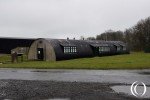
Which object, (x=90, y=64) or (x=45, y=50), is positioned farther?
(x=45, y=50)

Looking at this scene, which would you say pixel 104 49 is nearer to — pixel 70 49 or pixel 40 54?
pixel 70 49

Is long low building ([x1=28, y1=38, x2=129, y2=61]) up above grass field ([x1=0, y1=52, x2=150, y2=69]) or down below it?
above

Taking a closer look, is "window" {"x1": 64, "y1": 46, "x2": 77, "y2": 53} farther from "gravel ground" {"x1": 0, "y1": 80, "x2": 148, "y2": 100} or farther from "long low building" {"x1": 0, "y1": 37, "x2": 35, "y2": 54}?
"gravel ground" {"x1": 0, "y1": 80, "x2": 148, "y2": 100}

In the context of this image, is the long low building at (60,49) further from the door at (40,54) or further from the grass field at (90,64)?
the grass field at (90,64)

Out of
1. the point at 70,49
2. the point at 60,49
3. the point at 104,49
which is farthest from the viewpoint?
the point at 104,49

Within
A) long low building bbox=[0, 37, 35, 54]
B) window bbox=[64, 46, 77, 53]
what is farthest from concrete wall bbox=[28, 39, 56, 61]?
long low building bbox=[0, 37, 35, 54]

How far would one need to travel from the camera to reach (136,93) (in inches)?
582

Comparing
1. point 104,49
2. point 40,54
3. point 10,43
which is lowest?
point 40,54

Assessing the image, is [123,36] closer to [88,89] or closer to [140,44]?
[140,44]

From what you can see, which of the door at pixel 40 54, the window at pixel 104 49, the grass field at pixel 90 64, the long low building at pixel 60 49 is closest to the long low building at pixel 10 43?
the long low building at pixel 60 49

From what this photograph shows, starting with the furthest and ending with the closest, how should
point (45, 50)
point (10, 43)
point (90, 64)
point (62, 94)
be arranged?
point (10, 43) → point (45, 50) → point (90, 64) → point (62, 94)

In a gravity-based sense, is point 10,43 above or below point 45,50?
above

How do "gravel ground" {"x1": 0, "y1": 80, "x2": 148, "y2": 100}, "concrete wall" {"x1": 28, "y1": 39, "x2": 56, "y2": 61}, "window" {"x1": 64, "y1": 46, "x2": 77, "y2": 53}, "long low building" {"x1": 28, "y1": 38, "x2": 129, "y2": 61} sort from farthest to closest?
"window" {"x1": 64, "y1": 46, "x2": 77, "y2": 53}
"long low building" {"x1": 28, "y1": 38, "x2": 129, "y2": 61}
"concrete wall" {"x1": 28, "y1": 39, "x2": 56, "y2": 61}
"gravel ground" {"x1": 0, "y1": 80, "x2": 148, "y2": 100}

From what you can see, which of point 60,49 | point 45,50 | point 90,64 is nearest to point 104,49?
point 60,49
